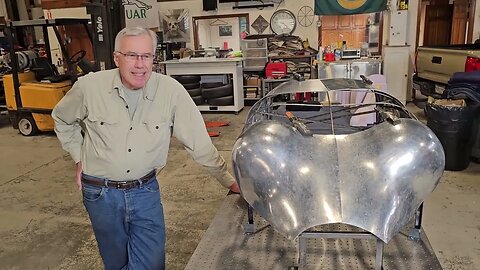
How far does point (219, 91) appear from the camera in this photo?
776cm

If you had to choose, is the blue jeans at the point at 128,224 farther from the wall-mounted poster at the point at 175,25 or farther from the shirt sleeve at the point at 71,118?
the wall-mounted poster at the point at 175,25

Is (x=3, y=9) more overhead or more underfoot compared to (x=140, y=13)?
more overhead

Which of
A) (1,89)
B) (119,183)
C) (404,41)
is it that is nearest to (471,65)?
(404,41)

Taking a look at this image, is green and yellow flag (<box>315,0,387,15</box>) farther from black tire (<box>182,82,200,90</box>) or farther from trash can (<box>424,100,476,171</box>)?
trash can (<box>424,100,476,171</box>)

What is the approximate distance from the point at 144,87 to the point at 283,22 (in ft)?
23.1

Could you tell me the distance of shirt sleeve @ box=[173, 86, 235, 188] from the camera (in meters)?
2.05

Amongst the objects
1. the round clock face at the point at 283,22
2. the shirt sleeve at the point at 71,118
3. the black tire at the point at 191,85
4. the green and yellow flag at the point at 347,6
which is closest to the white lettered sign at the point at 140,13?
the black tire at the point at 191,85

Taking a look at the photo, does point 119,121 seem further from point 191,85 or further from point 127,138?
point 191,85

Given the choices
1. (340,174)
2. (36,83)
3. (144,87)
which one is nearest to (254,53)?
(36,83)

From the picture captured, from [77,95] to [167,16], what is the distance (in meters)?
7.56

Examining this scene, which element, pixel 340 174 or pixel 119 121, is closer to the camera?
pixel 340 174

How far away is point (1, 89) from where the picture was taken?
320 inches

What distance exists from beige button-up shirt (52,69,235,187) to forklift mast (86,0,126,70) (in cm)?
342

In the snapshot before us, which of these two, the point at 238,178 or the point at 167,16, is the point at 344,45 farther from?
the point at 238,178
